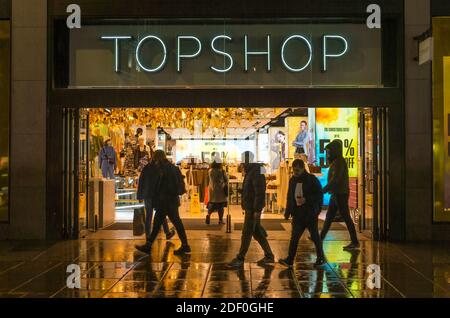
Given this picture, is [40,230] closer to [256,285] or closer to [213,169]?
[213,169]

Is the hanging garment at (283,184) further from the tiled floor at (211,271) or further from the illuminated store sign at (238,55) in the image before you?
the illuminated store sign at (238,55)

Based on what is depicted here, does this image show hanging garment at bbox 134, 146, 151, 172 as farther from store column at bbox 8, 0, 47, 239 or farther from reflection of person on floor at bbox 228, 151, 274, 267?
reflection of person on floor at bbox 228, 151, 274, 267

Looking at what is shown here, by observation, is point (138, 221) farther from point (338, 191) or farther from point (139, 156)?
point (139, 156)

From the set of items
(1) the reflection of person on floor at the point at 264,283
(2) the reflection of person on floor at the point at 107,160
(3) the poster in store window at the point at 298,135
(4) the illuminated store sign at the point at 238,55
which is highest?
(4) the illuminated store sign at the point at 238,55

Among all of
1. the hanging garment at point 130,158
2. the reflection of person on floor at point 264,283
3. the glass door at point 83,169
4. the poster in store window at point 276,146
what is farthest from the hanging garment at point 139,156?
the reflection of person on floor at point 264,283

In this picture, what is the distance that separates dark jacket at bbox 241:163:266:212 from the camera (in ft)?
30.9

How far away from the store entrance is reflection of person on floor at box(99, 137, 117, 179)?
32 mm

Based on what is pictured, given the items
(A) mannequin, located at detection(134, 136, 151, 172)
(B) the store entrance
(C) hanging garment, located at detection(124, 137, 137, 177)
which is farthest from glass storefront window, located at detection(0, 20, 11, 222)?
(C) hanging garment, located at detection(124, 137, 137, 177)

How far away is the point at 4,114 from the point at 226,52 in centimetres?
483

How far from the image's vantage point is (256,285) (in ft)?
26.8

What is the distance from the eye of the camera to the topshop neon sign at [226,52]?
1251cm

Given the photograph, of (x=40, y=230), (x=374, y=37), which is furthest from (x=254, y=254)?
(x=374, y=37)

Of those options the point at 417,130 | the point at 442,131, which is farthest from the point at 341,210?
the point at 442,131

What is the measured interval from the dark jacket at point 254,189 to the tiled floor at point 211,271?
99cm
